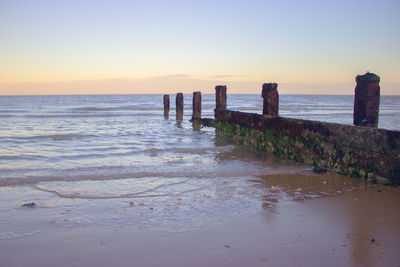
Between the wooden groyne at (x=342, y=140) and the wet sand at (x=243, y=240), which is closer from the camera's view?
the wet sand at (x=243, y=240)

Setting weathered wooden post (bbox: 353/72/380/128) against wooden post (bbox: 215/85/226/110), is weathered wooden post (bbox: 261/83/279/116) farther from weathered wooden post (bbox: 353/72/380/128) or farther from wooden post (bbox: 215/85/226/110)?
wooden post (bbox: 215/85/226/110)

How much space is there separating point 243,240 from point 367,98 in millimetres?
3692

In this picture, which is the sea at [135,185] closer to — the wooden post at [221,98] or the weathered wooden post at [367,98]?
the weathered wooden post at [367,98]

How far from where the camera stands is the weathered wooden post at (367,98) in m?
5.41

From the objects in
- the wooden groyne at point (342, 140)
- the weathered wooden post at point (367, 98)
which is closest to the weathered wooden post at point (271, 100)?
the wooden groyne at point (342, 140)

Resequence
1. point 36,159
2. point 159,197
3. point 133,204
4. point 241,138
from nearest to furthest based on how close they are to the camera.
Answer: point 133,204, point 159,197, point 36,159, point 241,138

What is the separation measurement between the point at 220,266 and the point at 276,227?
0.96 metres

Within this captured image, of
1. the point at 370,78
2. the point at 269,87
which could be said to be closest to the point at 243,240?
the point at 370,78

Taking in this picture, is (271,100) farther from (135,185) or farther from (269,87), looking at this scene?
(135,185)

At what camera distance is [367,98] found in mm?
5438

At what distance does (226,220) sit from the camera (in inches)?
134

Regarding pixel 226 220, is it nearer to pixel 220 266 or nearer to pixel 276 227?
pixel 276 227

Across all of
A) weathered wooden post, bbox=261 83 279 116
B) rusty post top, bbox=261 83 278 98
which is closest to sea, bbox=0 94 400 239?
weathered wooden post, bbox=261 83 279 116

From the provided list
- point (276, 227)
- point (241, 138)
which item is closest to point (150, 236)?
point (276, 227)
